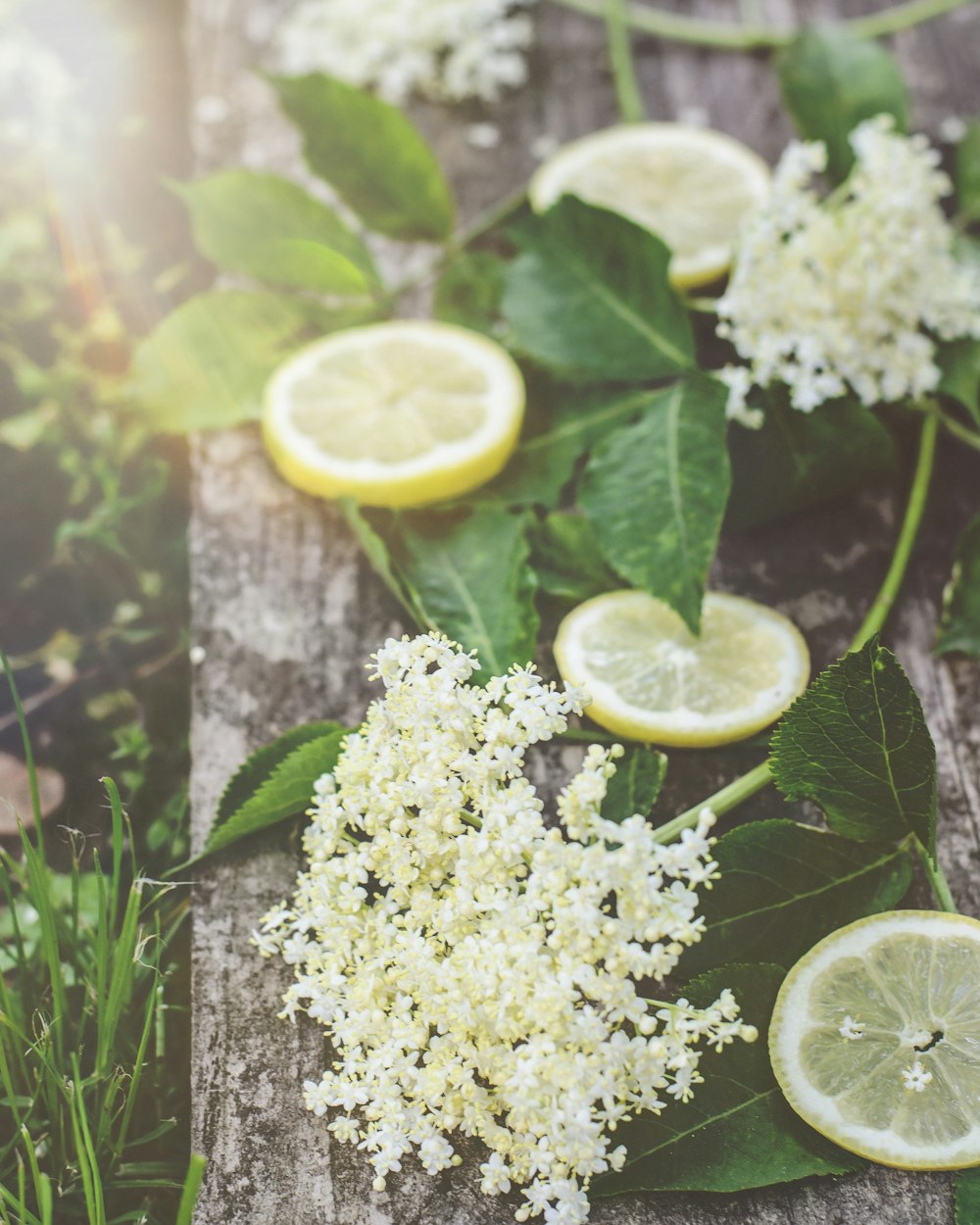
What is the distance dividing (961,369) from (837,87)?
0.44 m

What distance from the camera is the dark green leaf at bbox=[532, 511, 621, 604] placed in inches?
45.1

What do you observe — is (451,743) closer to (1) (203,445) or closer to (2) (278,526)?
(2) (278,526)

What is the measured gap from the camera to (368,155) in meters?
1.27

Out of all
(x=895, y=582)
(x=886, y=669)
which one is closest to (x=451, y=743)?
(x=886, y=669)

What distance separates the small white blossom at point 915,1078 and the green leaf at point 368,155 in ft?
3.38

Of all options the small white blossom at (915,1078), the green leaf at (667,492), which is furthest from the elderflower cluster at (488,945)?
the green leaf at (667,492)

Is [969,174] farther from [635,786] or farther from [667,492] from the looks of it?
[635,786]

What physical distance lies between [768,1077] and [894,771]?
0.26 meters

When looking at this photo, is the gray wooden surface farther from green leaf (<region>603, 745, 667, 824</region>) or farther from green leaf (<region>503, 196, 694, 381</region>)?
green leaf (<region>503, 196, 694, 381</region>)

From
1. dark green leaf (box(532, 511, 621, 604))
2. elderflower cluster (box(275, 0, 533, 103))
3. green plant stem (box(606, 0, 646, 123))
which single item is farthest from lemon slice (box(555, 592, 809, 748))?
elderflower cluster (box(275, 0, 533, 103))

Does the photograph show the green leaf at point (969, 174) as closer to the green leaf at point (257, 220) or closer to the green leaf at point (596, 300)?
the green leaf at point (596, 300)

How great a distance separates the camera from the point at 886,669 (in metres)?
0.83

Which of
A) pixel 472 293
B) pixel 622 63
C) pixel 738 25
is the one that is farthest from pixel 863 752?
pixel 738 25

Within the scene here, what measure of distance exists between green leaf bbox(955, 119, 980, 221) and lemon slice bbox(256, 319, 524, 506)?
0.66 m
